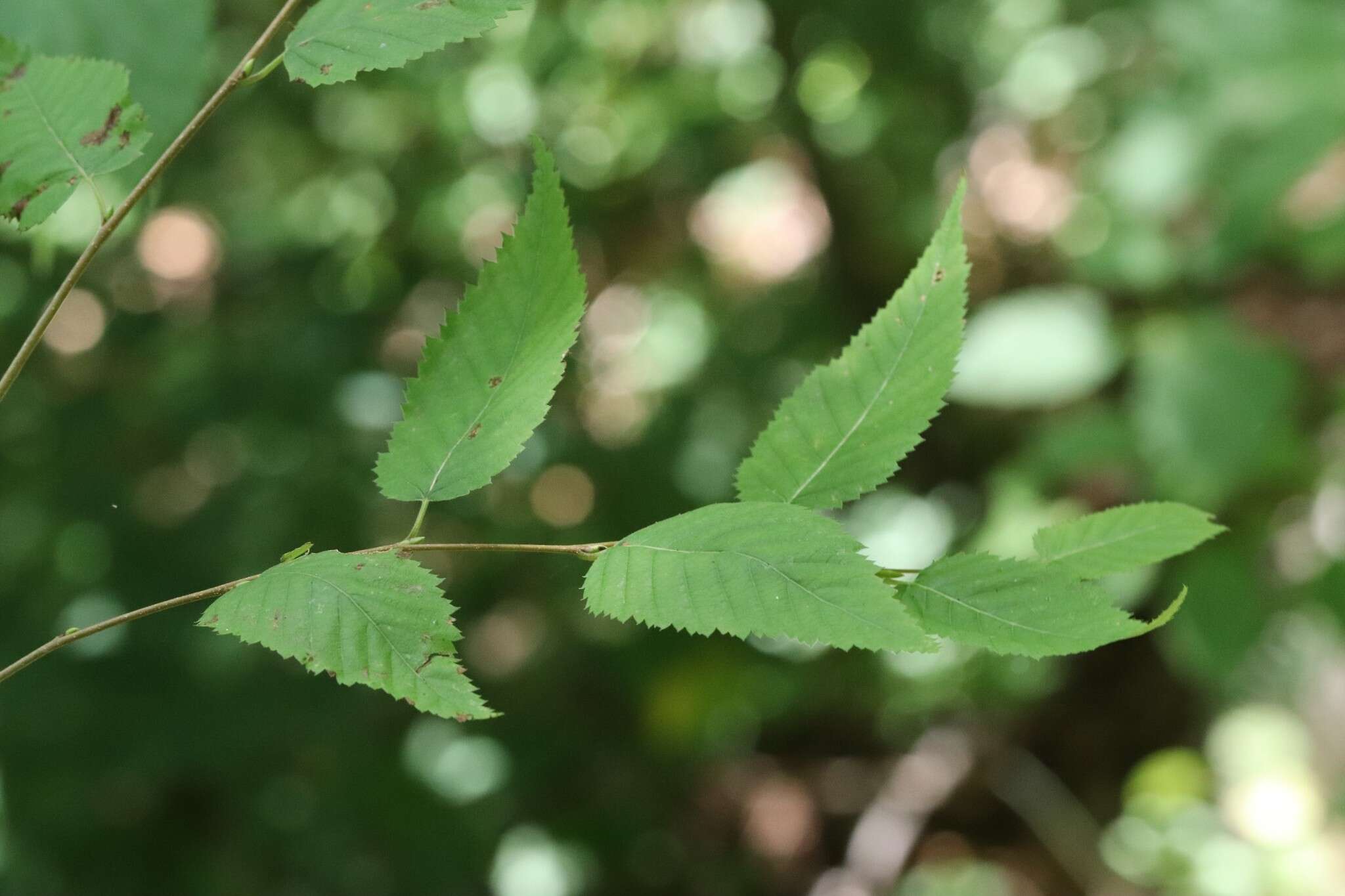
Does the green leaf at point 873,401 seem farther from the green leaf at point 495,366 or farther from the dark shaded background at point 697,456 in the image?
the dark shaded background at point 697,456

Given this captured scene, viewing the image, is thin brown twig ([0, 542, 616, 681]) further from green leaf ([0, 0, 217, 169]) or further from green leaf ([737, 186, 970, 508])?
green leaf ([0, 0, 217, 169])

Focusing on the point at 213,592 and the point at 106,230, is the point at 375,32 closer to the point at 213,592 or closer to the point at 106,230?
the point at 106,230

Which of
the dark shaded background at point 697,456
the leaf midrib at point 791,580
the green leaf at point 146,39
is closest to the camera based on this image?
the leaf midrib at point 791,580

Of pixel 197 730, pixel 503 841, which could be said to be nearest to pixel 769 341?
pixel 503 841

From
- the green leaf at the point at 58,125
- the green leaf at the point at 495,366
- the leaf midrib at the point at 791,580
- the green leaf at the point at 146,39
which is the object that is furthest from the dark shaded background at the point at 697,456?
the leaf midrib at the point at 791,580

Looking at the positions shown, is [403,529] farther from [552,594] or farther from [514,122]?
[514,122]
